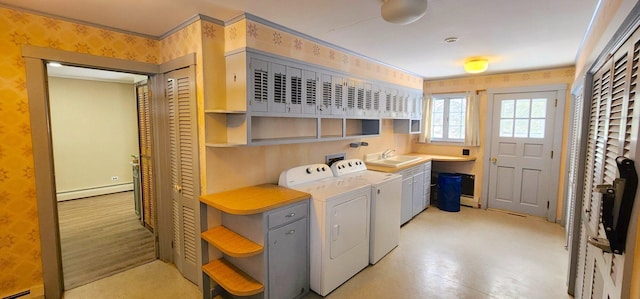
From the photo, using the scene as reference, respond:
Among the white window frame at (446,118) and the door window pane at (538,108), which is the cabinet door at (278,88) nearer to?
the white window frame at (446,118)

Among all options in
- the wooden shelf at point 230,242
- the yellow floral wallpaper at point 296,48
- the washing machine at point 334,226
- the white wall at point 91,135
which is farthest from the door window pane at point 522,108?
the white wall at point 91,135

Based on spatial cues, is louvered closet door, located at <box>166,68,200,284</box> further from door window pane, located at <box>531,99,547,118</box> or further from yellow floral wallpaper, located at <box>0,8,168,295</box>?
door window pane, located at <box>531,99,547,118</box>

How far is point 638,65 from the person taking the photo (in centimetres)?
113

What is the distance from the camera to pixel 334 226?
8.54ft

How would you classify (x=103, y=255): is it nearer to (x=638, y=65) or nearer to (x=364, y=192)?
(x=364, y=192)

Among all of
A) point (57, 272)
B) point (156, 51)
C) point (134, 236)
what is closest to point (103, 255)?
point (134, 236)

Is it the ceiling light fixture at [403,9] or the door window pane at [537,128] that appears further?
the door window pane at [537,128]

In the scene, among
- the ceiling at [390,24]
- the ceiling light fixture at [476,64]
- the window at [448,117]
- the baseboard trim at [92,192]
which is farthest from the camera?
the baseboard trim at [92,192]

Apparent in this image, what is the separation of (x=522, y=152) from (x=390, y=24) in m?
3.68

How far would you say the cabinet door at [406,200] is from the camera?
4152mm

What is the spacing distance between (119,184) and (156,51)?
4527 mm

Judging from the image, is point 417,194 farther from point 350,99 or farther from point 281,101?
point 281,101

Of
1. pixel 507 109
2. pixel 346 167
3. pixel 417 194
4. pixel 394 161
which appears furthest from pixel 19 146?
pixel 507 109

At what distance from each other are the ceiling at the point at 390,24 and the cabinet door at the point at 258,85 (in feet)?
1.33
